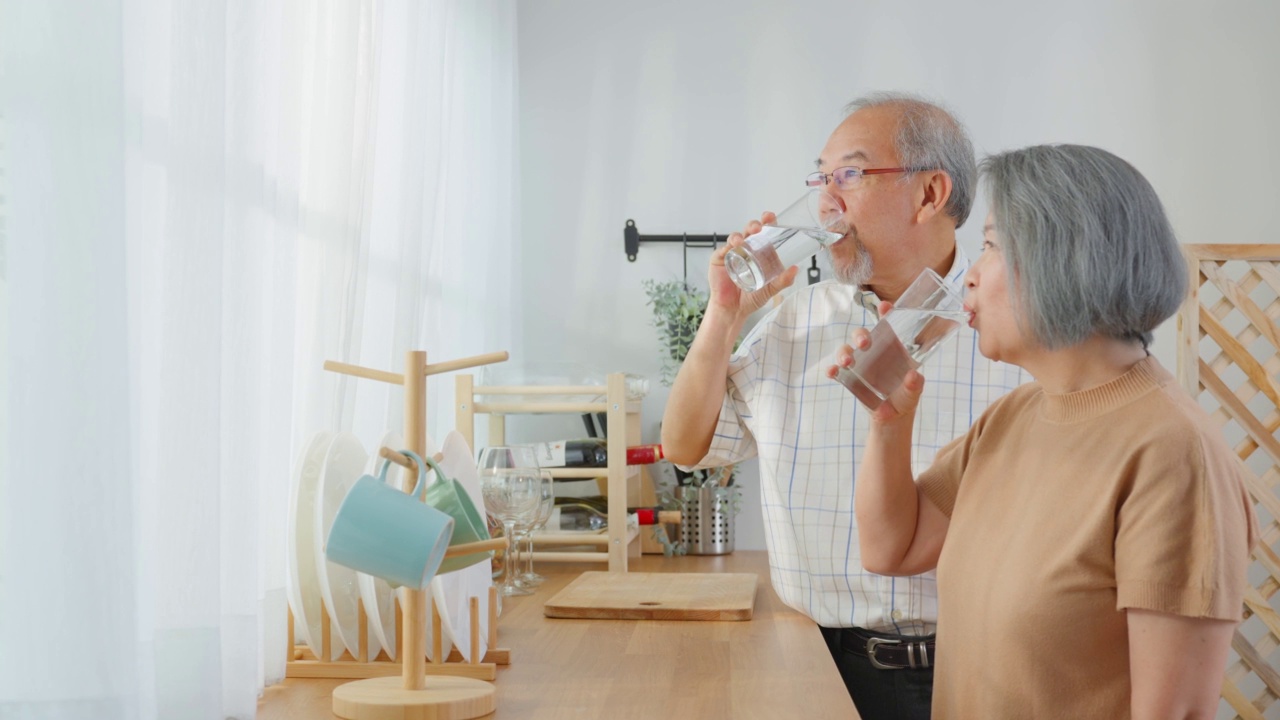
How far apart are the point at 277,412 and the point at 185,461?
0.27m

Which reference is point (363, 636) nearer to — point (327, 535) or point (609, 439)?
point (327, 535)

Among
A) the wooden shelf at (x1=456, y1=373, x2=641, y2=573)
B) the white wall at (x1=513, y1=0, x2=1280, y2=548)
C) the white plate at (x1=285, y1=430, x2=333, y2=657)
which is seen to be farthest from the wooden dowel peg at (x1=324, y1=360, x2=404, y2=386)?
the white wall at (x1=513, y1=0, x2=1280, y2=548)

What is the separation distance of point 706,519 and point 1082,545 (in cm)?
162

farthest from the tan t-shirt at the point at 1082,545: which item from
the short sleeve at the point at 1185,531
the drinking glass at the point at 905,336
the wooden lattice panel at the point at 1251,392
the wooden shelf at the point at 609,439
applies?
the wooden lattice panel at the point at 1251,392

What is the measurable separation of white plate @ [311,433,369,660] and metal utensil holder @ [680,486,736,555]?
1398mm

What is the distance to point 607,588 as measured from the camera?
1531mm

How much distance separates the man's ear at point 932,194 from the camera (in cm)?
134

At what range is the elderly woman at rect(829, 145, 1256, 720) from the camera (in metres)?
0.78

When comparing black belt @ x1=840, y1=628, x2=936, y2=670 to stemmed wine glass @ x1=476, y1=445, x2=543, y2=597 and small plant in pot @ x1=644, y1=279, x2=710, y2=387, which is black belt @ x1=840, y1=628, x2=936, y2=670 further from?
small plant in pot @ x1=644, y1=279, x2=710, y2=387

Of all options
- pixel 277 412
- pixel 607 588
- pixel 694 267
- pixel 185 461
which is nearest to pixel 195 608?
pixel 185 461

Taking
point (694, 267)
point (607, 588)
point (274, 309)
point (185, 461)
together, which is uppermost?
point (694, 267)

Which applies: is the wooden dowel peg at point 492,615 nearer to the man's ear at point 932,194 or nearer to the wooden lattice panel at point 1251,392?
the man's ear at point 932,194

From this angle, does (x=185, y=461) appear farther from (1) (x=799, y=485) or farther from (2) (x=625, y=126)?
(2) (x=625, y=126)

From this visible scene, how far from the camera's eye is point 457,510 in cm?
92
